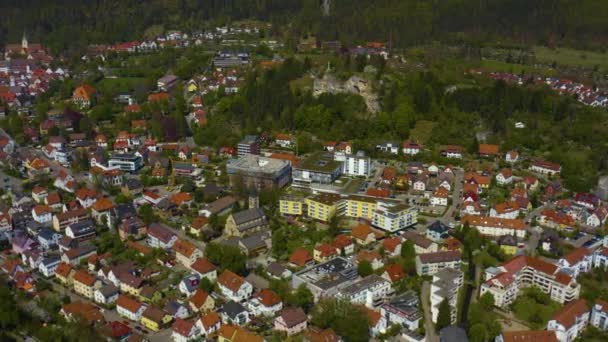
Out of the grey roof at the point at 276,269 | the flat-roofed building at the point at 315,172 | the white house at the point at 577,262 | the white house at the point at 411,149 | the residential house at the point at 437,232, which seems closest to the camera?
the white house at the point at 577,262

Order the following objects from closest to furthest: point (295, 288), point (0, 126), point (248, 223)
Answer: point (295, 288) → point (248, 223) → point (0, 126)

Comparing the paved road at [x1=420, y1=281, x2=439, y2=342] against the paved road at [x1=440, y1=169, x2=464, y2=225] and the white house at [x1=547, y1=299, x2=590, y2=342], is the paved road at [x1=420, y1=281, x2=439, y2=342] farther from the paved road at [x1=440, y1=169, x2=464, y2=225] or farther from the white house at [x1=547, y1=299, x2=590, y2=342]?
the paved road at [x1=440, y1=169, x2=464, y2=225]

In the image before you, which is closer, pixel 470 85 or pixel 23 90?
pixel 470 85

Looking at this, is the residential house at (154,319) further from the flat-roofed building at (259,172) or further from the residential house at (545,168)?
the residential house at (545,168)

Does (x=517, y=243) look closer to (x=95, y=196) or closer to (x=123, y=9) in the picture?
(x=95, y=196)

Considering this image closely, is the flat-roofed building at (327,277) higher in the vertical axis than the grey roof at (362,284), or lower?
lower

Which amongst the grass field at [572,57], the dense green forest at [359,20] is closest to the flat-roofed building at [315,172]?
the dense green forest at [359,20]

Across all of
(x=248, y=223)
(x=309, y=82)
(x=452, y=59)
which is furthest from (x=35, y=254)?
(x=452, y=59)
